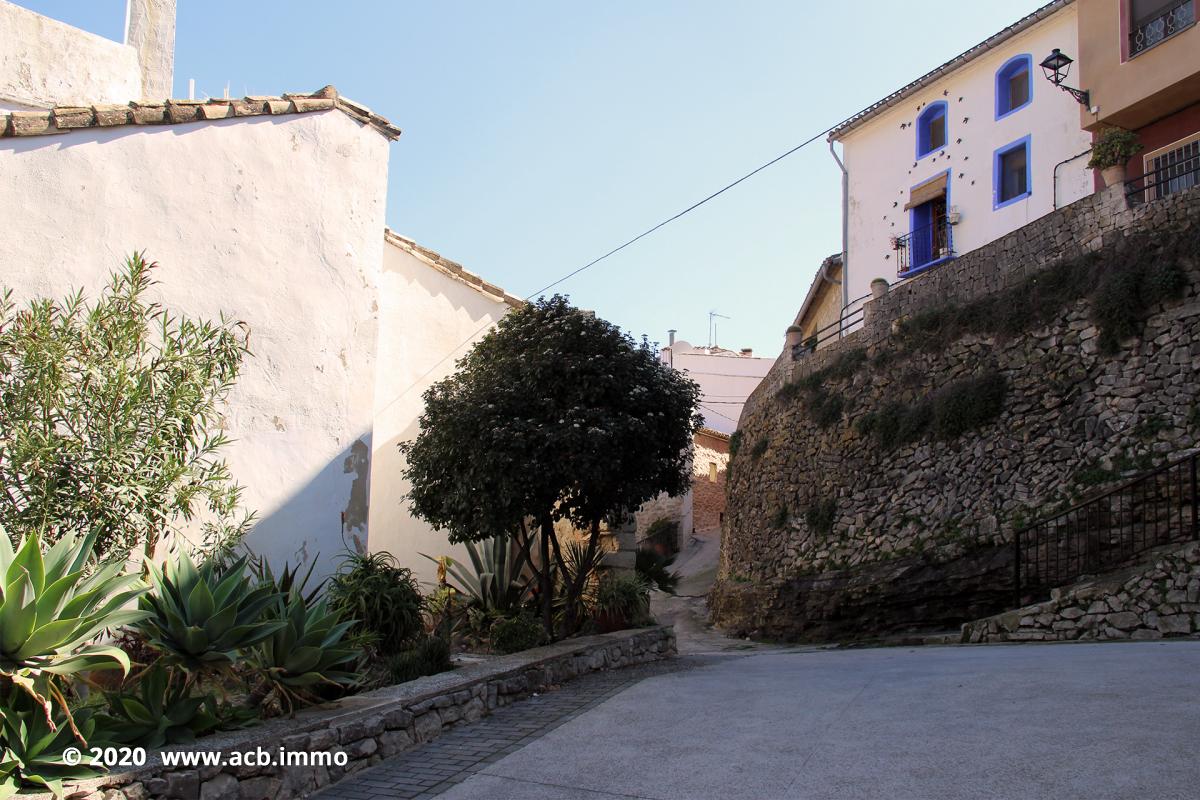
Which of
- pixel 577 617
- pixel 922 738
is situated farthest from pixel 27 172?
pixel 922 738

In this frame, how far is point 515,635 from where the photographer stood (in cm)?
1060

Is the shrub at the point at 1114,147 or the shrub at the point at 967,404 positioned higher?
the shrub at the point at 1114,147

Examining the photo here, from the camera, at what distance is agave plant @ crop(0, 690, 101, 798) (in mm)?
4949

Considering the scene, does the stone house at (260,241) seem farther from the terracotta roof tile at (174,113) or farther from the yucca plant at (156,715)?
the yucca plant at (156,715)

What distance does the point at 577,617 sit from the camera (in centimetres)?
1219

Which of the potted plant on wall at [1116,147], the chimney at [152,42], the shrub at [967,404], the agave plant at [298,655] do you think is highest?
the potted plant on wall at [1116,147]

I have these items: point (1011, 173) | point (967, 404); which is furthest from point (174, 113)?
point (1011, 173)

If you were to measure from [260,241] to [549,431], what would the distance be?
3.59 metres

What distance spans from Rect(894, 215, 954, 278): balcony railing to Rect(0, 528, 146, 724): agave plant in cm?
2278

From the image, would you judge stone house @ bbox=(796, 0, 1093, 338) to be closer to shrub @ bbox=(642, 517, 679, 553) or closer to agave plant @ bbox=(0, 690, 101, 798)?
shrub @ bbox=(642, 517, 679, 553)

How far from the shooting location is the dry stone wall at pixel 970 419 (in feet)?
45.8

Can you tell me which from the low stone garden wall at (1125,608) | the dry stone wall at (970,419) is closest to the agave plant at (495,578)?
the low stone garden wall at (1125,608)

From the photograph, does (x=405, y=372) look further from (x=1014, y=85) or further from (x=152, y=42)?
(x=1014, y=85)

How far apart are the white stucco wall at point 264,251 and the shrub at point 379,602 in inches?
20.0
